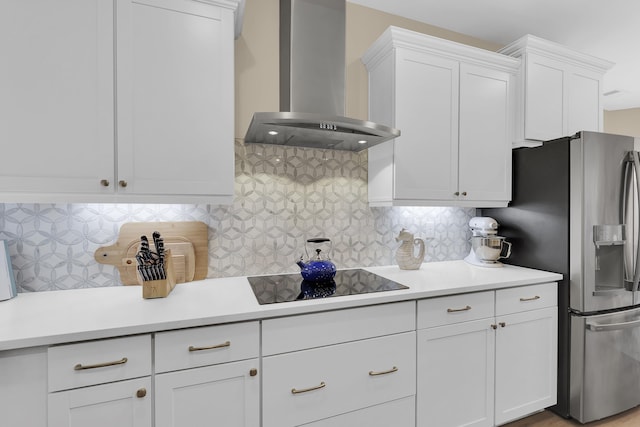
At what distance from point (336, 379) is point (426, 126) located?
1.58 m

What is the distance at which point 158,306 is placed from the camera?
4.42ft

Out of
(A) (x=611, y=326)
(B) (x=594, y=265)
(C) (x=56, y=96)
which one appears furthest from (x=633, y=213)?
(C) (x=56, y=96)

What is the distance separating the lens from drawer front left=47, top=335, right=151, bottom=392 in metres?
1.07

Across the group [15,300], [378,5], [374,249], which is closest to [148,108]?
[15,300]

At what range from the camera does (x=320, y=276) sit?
1.74 m

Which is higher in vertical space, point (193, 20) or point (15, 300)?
point (193, 20)

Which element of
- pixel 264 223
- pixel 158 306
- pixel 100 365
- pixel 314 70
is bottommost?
pixel 100 365

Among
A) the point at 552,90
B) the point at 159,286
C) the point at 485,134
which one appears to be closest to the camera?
the point at 159,286

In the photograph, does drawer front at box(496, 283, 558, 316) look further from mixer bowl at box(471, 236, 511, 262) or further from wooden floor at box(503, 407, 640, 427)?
wooden floor at box(503, 407, 640, 427)

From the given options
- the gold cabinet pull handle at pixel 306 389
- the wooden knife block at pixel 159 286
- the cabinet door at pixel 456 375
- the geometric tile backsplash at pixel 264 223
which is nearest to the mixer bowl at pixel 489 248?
the geometric tile backsplash at pixel 264 223

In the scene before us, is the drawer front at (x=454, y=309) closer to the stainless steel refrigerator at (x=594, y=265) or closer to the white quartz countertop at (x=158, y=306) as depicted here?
the white quartz countertop at (x=158, y=306)

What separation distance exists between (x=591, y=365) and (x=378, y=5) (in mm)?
2765

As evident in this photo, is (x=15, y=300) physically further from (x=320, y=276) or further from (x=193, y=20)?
(x=193, y=20)

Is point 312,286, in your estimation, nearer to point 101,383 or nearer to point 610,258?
point 101,383
